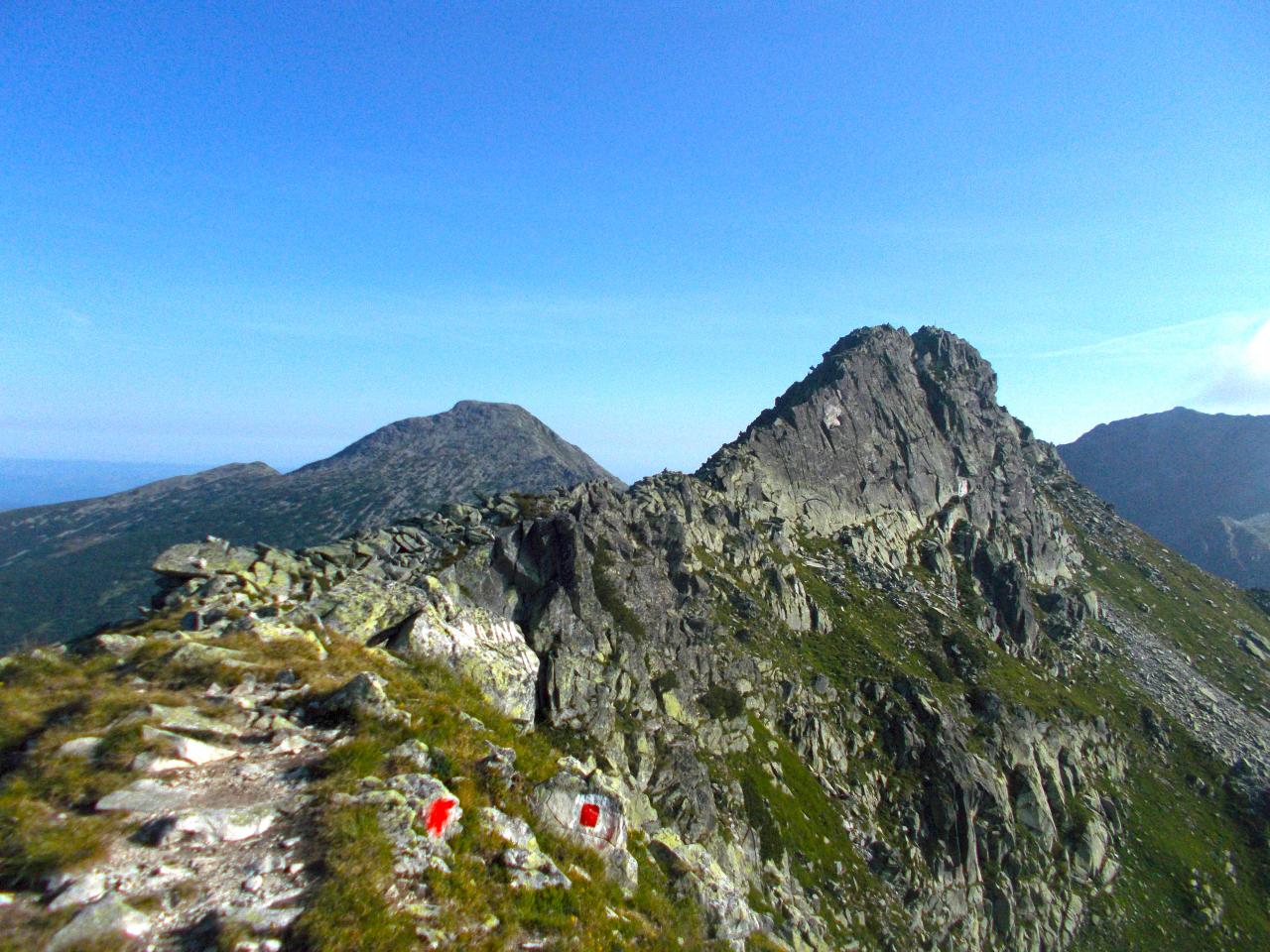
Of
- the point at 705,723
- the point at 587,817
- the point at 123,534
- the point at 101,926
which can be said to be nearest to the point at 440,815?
the point at 587,817

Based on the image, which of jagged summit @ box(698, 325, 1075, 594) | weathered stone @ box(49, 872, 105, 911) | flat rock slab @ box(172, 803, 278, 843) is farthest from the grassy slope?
jagged summit @ box(698, 325, 1075, 594)

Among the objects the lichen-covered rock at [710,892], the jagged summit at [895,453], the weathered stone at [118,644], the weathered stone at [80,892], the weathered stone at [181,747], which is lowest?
the lichen-covered rock at [710,892]

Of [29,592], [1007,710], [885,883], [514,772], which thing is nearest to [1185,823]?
[1007,710]

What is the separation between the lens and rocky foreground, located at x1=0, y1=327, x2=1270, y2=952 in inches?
470

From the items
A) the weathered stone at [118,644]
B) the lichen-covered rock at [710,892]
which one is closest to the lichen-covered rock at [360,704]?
the weathered stone at [118,644]

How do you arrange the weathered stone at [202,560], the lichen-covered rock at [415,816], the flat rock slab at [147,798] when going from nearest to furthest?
the flat rock slab at [147,798] < the lichen-covered rock at [415,816] < the weathered stone at [202,560]

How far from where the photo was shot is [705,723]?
5344 cm

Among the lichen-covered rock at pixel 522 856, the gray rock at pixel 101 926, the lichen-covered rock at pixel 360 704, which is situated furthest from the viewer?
the lichen-covered rock at pixel 360 704

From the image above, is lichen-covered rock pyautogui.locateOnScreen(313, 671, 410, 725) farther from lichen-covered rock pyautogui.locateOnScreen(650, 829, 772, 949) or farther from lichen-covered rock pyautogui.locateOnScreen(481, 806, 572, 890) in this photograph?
lichen-covered rock pyautogui.locateOnScreen(650, 829, 772, 949)

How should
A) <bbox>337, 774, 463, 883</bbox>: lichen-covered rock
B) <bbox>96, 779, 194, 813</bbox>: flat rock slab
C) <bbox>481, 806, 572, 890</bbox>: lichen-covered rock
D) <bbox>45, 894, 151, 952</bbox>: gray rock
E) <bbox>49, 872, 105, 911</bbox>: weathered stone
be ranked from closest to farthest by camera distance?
<bbox>45, 894, 151, 952</bbox>: gray rock → <bbox>49, 872, 105, 911</bbox>: weathered stone → <bbox>96, 779, 194, 813</bbox>: flat rock slab → <bbox>337, 774, 463, 883</bbox>: lichen-covered rock → <bbox>481, 806, 572, 890</bbox>: lichen-covered rock

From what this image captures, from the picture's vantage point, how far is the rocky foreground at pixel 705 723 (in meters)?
11.9

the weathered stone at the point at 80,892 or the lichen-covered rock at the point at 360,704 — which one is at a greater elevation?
the lichen-covered rock at the point at 360,704

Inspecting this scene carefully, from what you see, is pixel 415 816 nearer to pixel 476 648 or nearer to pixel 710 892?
pixel 710 892

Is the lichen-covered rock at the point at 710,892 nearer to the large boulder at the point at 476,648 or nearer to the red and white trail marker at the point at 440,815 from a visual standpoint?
the large boulder at the point at 476,648
